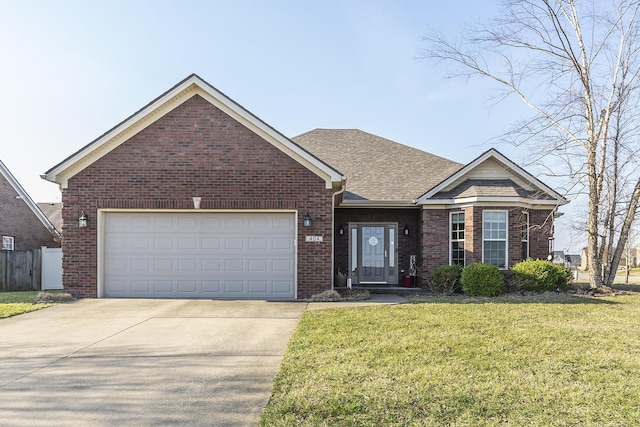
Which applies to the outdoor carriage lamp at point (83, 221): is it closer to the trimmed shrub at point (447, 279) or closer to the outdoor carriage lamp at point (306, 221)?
the outdoor carriage lamp at point (306, 221)

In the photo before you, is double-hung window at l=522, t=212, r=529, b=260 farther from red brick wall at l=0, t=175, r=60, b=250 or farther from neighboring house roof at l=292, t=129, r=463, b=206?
red brick wall at l=0, t=175, r=60, b=250

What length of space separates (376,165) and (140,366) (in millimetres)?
12933

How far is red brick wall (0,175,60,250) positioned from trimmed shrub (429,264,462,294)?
19.6 m

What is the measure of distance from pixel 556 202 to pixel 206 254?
1120 centimetres

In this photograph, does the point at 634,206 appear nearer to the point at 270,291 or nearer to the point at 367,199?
the point at 367,199

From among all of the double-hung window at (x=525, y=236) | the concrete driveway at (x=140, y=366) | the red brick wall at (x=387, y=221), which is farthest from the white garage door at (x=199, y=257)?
the double-hung window at (x=525, y=236)

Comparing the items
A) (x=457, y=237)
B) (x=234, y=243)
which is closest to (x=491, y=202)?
(x=457, y=237)

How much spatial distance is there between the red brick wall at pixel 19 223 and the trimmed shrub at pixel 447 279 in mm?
19646

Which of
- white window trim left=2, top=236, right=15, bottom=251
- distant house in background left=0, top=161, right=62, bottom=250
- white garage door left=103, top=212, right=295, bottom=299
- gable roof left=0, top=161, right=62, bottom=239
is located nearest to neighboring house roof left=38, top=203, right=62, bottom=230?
gable roof left=0, top=161, right=62, bottom=239

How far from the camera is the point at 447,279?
13.5 meters

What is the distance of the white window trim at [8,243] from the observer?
20.7m

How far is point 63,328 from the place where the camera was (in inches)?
322

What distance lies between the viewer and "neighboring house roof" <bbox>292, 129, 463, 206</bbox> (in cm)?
1524

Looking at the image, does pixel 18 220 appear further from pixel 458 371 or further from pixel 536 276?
pixel 458 371
